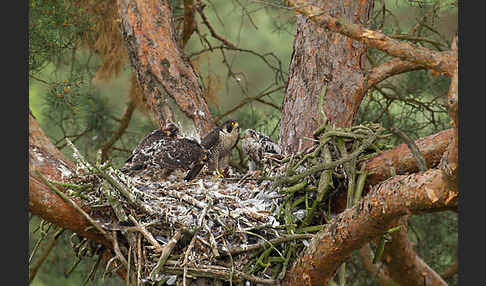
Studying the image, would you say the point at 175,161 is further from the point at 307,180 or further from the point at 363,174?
the point at 363,174

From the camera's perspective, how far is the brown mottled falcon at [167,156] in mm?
3926

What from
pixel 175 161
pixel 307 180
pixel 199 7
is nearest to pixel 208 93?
pixel 199 7

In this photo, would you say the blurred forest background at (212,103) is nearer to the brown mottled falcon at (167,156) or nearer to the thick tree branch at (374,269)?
the thick tree branch at (374,269)

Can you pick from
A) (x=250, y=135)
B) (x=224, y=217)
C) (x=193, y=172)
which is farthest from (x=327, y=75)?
(x=224, y=217)

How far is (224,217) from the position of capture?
3.09 m

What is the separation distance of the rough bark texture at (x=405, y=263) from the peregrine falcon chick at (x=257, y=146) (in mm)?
910

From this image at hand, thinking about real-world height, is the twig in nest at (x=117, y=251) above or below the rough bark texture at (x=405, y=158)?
below

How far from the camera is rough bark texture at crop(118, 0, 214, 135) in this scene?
4.36m

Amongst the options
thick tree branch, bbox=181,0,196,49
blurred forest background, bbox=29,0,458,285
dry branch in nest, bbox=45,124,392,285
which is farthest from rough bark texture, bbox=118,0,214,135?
dry branch in nest, bbox=45,124,392,285

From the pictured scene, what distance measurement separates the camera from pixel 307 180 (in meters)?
3.14

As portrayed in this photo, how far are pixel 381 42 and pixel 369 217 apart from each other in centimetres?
67

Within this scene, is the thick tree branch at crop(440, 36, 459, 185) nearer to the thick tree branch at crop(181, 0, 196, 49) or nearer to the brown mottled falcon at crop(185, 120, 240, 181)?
the brown mottled falcon at crop(185, 120, 240, 181)

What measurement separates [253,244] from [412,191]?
1.05m

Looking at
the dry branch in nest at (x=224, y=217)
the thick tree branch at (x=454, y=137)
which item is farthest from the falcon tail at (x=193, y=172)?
the thick tree branch at (x=454, y=137)
